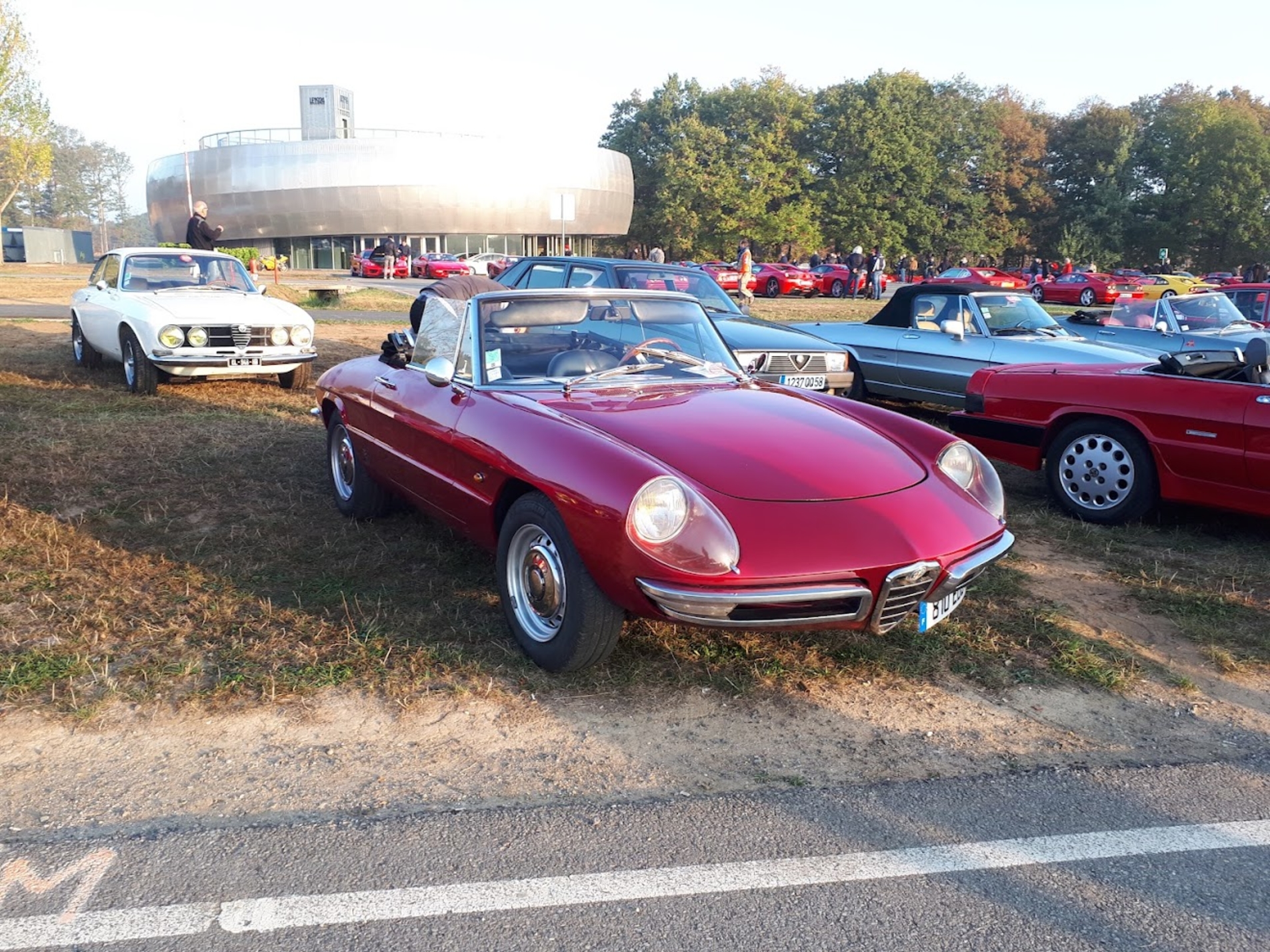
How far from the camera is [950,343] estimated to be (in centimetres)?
944

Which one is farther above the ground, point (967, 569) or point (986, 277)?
point (986, 277)

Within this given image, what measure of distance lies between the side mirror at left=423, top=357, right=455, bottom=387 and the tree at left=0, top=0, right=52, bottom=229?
139 ft

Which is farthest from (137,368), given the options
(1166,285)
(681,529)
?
(1166,285)

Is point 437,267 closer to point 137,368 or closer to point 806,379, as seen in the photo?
point 137,368

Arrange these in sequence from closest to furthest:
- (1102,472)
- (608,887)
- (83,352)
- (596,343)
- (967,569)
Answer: (608,887)
(967,569)
(596,343)
(1102,472)
(83,352)

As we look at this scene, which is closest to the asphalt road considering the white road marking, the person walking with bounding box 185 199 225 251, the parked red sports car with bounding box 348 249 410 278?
the white road marking

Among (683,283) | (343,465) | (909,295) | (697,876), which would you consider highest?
(683,283)

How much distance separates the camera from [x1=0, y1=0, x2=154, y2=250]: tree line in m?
38.9

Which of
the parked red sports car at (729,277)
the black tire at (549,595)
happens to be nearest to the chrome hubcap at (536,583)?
the black tire at (549,595)

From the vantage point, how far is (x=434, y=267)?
45.3 m

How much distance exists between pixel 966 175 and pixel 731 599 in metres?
66.1

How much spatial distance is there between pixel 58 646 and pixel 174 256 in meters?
7.85

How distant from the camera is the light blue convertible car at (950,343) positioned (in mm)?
8977

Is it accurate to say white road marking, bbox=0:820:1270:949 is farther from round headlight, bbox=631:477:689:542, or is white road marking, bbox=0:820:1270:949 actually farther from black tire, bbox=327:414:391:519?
black tire, bbox=327:414:391:519
